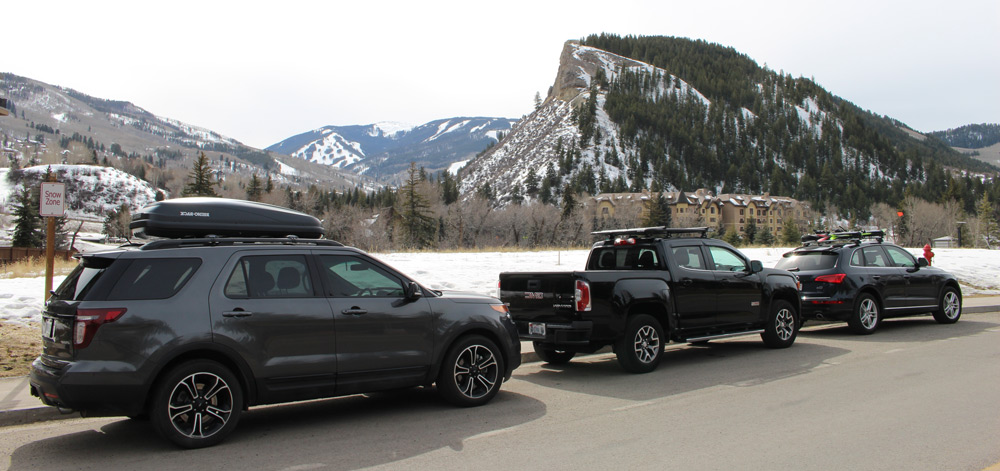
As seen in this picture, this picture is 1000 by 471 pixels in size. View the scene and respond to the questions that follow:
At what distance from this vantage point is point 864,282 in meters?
12.7

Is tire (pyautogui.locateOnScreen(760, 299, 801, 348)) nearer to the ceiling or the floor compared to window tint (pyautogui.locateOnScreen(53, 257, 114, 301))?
nearer to the floor

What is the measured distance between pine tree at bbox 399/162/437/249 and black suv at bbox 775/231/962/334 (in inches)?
2246

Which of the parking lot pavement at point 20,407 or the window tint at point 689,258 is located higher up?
the window tint at point 689,258

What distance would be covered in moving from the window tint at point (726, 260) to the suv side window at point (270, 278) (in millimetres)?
6707

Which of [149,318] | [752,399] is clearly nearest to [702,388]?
[752,399]

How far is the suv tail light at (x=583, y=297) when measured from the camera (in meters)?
8.54

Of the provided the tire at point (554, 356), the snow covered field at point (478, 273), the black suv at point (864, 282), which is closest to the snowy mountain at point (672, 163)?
the snow covered field at point (478, 273)

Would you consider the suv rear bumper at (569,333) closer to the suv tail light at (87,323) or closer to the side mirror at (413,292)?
the side mirror at (413,292)

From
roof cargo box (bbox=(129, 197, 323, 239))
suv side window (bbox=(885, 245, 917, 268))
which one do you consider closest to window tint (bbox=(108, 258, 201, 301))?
roof cargo box (bbox=(129, 197, 323, 239))

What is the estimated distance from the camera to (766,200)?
6678 inches

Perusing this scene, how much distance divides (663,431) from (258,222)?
4428mm

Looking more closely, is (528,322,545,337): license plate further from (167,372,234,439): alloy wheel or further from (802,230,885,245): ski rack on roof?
(802,230,885,245): ski rack on roof

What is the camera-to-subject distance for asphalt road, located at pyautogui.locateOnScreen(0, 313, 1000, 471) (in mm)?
5172

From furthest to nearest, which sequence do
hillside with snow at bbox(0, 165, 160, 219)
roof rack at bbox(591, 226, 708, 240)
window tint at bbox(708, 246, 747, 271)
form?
hillside with snow at bbox(0, 165, 160, 219)
window tint at bbox(708, 246, 747, 271)
roof rack at bbox(591, 226, 708, 240)
